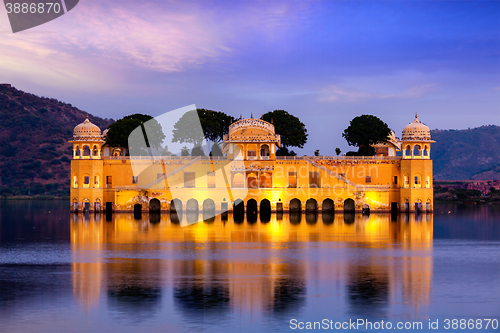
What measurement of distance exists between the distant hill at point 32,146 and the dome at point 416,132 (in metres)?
79.8

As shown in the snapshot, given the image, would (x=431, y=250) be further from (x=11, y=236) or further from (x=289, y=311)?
(x=11, y=236)

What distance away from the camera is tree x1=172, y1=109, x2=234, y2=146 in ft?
261

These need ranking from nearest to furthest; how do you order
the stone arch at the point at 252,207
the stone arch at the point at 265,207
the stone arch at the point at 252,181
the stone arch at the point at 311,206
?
1. the stone arch at the point at 252,181
2. the stone arch at the point at 311,206
3. the stone arch at the point at 252,207
4. the stone arch at the point at 265,207

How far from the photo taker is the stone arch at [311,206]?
2915 inches

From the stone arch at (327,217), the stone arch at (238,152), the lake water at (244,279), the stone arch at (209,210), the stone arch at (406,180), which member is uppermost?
the stone arch at (238,152)

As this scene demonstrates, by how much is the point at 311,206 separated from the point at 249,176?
904cm

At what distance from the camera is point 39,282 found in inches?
1112

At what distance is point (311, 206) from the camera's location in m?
75.4

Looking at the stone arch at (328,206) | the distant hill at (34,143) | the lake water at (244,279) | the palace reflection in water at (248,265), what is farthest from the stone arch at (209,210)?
the distant hill at (34,143)

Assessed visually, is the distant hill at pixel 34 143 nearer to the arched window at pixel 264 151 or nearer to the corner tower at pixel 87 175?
the corner tower at pixel 87 175

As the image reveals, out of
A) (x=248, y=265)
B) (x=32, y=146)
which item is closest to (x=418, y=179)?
(x=248, y=265)

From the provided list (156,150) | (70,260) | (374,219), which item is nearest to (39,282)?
(70,260)

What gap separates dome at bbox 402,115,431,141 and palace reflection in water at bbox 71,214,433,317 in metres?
16.6

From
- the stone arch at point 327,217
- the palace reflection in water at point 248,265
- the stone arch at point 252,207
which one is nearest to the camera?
the palace reflection in water at point 248,265
